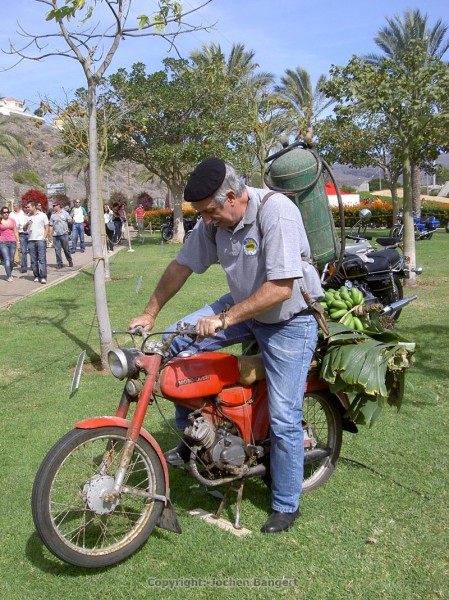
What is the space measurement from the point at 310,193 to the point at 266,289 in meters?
1.43

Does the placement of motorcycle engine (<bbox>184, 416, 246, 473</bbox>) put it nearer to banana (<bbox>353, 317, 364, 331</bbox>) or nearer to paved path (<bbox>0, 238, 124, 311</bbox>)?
banana (<bbox>353, 317, 364, 331</bbox>)

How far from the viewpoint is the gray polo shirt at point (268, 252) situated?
3244mm

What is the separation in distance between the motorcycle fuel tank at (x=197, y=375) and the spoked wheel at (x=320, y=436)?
2.33ft

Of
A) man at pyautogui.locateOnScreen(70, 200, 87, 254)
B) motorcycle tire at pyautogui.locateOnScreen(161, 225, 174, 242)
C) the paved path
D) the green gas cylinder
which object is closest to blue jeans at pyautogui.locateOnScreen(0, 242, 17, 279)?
the paved path

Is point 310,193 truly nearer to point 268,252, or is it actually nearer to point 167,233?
point 268,252

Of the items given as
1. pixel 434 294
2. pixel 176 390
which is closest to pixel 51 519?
pixel 176 390

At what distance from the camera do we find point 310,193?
442 cm

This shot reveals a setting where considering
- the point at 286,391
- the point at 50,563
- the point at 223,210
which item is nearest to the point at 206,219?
the point at 223,210

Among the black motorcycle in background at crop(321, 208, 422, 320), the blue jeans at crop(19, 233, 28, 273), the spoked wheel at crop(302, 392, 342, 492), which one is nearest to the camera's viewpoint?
the spoked wheel at crop(302, 392, 342, 492)

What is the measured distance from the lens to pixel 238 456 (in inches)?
141

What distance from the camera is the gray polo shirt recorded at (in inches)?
128

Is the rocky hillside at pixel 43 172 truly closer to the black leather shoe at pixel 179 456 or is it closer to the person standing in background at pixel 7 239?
the person standing in background at pixel 7 239

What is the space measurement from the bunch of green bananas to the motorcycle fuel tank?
40.0 inches

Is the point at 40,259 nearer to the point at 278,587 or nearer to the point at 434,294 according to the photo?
the point at 434,294
